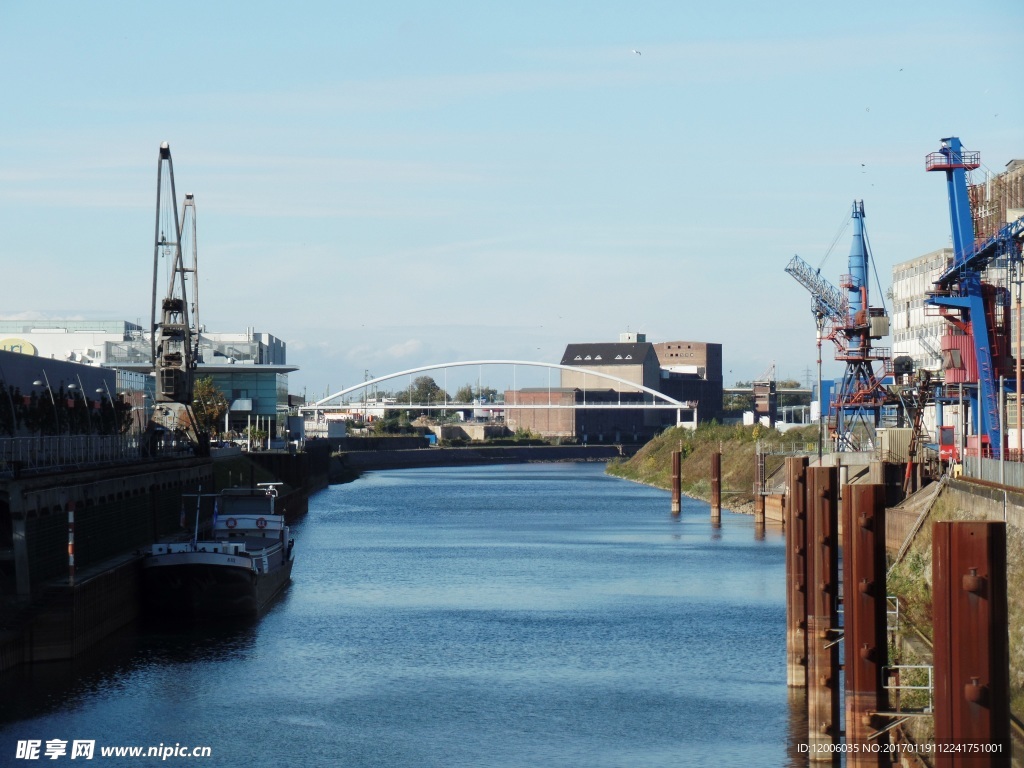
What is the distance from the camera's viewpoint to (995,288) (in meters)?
50.7

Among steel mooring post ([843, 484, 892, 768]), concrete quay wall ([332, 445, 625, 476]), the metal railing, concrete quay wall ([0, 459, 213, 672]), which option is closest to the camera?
steel mooring post ([843, 484, 892, 768])

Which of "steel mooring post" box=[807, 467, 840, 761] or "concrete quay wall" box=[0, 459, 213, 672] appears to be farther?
"concrete quay wall" box=[0, 459, 213, 672]

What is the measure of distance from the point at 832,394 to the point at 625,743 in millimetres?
59850

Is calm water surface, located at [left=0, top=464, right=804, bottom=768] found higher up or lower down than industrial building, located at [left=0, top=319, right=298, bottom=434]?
lower down

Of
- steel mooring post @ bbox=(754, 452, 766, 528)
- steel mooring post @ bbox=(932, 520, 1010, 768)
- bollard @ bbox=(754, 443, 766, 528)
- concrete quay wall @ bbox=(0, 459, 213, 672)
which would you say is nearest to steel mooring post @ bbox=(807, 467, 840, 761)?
steel mooring post @ bbox=(932, 520, 1010, 768)

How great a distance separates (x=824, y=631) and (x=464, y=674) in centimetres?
980

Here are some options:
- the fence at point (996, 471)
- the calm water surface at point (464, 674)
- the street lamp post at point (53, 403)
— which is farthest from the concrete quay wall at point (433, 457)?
the fence at point (996, 471)

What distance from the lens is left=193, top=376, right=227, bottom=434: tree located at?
315ft

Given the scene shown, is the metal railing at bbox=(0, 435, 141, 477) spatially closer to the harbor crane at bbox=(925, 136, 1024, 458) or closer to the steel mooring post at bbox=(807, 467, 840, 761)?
the steel mooring post at bbox=(807, 467, 840, 761)

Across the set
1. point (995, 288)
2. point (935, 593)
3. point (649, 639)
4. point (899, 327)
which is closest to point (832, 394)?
point (899, 327)

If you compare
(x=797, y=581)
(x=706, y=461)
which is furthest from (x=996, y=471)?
(x=706, y=461)

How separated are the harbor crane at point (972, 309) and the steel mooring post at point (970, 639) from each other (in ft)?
113

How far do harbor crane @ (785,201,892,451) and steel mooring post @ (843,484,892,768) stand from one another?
5314cm

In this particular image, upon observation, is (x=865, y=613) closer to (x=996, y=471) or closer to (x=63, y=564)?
(x=996, y=471)
